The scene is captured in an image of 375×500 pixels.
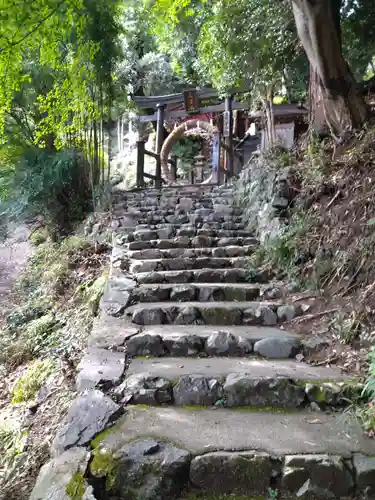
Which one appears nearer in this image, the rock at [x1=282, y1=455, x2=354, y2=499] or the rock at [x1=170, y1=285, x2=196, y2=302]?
the rock at [x1=282, y1=455, x2=354, y2=499]

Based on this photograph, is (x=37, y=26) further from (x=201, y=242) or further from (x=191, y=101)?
(x=191, y=101)

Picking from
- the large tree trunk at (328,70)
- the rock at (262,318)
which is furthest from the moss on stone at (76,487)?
the large tree trunk at (328,70)

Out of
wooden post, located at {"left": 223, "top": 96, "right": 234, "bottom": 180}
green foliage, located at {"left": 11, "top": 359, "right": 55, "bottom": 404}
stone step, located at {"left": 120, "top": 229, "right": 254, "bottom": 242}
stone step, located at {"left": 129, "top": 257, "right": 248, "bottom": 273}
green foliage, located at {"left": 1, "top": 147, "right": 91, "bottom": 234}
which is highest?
wooden post, located at {"left": 223, "top": 96, "right": 234, "bottom": 180}

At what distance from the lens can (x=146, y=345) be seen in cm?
325

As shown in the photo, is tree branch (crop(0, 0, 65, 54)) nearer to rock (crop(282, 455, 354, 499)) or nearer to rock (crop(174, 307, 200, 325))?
rock (crop(174, 307, 200, 325))

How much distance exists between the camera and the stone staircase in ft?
6.93

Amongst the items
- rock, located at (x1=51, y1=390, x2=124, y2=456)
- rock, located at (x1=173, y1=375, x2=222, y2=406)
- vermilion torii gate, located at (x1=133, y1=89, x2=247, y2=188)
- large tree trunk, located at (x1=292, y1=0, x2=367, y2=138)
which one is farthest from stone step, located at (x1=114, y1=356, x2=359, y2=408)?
vermilion torii gate, located at (x1=133, y1=89, x2=247, y2=188)

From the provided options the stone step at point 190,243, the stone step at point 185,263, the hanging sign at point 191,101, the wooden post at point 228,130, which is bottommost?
the stone step at point 185,263

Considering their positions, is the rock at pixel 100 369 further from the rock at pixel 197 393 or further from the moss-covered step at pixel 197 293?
the moss-covered step at pixel 197 293

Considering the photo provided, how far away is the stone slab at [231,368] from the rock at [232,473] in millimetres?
675

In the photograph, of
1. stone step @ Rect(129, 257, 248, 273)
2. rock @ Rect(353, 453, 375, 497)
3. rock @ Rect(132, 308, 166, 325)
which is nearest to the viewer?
rock @ Rect(353, 453, 375, 497)

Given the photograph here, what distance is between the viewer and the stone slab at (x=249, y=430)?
222cm

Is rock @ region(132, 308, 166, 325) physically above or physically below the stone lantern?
below

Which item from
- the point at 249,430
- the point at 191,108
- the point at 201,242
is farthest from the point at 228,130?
the point at 249,430
